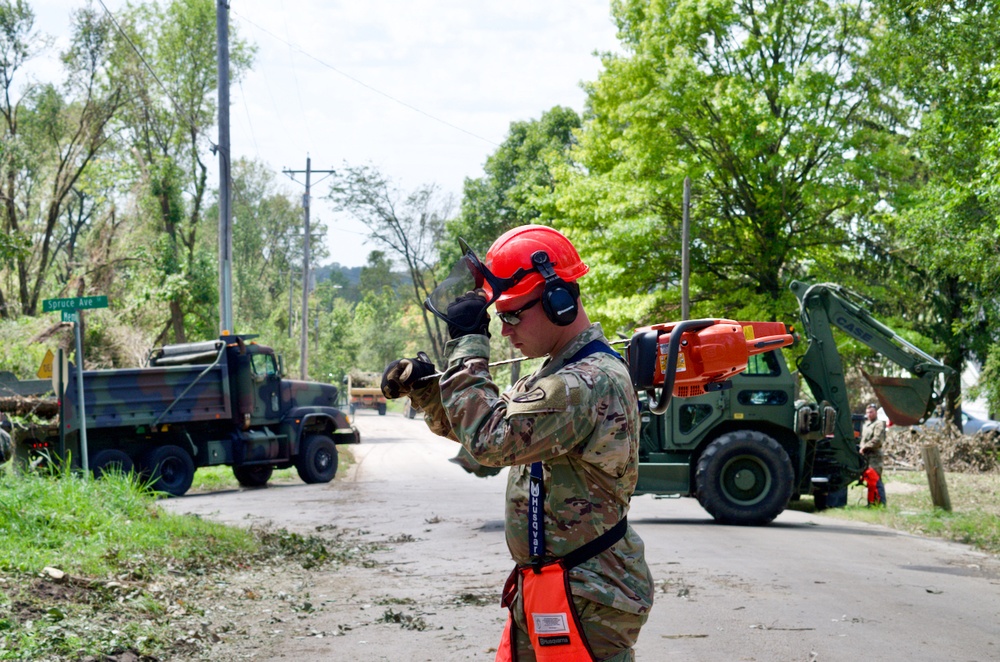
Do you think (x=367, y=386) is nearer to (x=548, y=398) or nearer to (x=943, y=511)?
(x=943, y=511)

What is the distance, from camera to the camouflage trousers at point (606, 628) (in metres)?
3.09

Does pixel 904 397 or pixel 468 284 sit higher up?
pixel 468 284

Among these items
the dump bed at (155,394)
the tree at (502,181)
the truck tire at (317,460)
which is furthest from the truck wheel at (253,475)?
the tree at (502,181)

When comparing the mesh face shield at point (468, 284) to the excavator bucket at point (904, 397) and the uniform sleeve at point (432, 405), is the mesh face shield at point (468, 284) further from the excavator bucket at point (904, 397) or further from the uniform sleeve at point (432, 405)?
the excavator bucket at point (904, 397)

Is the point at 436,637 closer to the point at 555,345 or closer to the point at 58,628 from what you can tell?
the point at 58,628

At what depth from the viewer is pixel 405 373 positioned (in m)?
3.19

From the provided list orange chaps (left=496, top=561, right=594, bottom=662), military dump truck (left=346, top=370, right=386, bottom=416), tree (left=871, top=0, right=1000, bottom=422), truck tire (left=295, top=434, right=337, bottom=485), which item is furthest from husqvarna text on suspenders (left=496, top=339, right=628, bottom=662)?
military dump truck (left=346, top=370, right=386, bottom=416)

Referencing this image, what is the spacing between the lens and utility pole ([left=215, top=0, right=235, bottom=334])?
22.4 metres

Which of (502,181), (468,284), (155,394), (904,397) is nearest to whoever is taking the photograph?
(468,284)

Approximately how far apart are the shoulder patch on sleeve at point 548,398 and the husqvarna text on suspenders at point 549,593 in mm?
206

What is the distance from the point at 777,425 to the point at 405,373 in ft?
40.4

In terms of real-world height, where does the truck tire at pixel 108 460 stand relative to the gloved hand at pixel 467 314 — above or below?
below

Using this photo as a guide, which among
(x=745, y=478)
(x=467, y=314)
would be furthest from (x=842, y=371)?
(x=467, y=314)

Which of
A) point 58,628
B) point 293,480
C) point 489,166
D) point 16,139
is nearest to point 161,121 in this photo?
point 16,139
